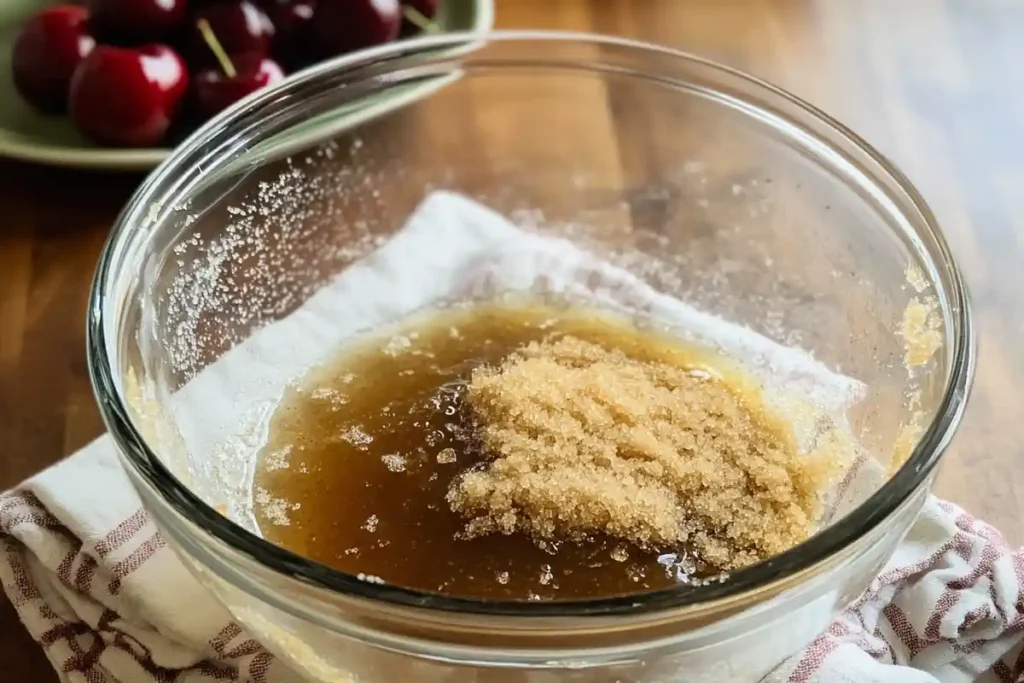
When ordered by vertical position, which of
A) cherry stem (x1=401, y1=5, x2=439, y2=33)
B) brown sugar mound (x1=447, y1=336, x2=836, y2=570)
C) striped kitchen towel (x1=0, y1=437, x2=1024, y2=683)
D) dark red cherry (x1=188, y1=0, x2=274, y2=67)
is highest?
cherry stem (x1=401, y1=5, x2=439, y2=33)

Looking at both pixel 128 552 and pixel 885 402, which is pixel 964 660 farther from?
pixel 128 552

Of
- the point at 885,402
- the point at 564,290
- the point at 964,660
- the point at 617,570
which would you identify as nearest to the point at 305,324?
the point at 564,290

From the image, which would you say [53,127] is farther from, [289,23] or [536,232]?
[536,232]

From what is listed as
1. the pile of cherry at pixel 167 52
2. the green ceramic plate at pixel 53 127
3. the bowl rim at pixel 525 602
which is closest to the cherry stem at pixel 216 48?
the pile of cherry at pixel 167 52

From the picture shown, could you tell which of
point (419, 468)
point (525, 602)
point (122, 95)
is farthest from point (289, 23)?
point (525, 602)

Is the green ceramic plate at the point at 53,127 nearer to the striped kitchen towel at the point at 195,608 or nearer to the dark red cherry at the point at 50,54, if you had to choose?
the dark red cherry at the point at 50,54

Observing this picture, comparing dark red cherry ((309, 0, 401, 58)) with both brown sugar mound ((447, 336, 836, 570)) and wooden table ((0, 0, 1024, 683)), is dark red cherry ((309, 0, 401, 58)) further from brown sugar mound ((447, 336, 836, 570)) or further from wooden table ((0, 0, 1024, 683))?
brown sugar mound ((447, 336, 836, 570))

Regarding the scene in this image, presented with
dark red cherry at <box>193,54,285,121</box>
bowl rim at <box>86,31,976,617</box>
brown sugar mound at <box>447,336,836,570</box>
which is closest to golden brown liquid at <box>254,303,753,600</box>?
brown sugar mound at <box>447,336,836,570</box>
